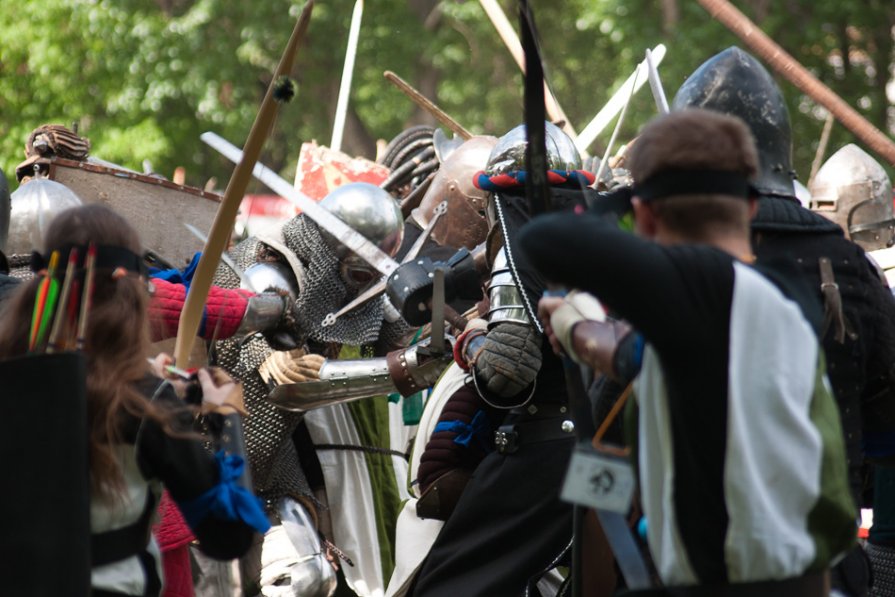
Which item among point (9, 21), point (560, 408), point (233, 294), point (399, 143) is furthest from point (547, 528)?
point (9, 21)

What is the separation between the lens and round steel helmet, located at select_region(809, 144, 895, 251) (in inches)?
307

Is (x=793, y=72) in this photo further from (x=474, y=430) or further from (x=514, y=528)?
(x=514, y=528)

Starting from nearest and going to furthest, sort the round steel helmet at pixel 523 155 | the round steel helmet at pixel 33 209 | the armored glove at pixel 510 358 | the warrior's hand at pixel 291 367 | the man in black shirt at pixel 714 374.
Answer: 1. the man in black shirt at pixel 714 374
2. the armored glove at pixel 510 358
3. the round steel helmet at pixel 523 155
4. the round steel helmet at pixel 33 209
5. the warrior's hand at pixel 291 367

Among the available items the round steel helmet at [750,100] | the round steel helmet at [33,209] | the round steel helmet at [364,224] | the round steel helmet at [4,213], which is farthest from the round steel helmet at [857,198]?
the round steel helmet at [4,213]

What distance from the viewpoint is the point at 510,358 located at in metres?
4.69

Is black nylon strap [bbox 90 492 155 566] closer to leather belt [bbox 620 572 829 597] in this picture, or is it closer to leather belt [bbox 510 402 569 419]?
leather belt [bbox 620 572 829 597]

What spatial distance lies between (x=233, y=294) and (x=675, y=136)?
7.99 feet

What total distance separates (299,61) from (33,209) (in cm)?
1331

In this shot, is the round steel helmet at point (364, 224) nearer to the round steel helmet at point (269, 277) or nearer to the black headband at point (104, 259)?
the round steel helmet at point (269, 277)

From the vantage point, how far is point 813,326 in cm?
293

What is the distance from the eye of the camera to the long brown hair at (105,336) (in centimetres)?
328

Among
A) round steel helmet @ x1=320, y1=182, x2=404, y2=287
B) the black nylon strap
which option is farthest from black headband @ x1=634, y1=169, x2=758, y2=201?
round steel helmet @ x1=320, y1=182, x2=404, y2=287

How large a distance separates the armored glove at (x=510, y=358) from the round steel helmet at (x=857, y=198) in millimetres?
3507

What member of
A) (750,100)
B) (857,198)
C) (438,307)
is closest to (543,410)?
(438,307)
